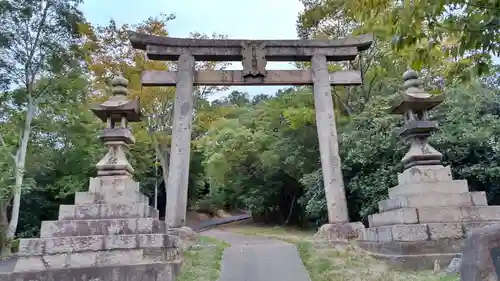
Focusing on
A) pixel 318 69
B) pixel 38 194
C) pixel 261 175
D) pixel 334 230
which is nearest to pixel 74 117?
pixel 38 194

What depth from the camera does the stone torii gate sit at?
28.1 ft

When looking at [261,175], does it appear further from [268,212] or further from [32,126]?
[32,126]

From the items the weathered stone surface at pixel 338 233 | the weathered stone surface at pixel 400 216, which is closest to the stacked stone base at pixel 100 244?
the weathered stone surface at pixel 338 233

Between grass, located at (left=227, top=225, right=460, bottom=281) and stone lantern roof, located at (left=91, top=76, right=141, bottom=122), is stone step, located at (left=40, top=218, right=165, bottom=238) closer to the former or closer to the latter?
stone lantern roof, located at (left=91, top=76, right=141, bottom=122)

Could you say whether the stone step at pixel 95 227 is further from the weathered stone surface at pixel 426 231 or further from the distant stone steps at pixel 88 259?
the weathered stone surface at pixel 426 231

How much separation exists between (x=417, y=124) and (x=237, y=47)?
15.8 feet

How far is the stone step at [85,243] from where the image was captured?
5531mm

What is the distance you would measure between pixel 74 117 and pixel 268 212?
13225 millimetres

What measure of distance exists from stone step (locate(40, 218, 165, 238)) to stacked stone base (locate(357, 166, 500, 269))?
3990 millimetres

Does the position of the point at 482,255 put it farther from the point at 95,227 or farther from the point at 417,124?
the point at 95,227

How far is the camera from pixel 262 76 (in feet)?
30.2

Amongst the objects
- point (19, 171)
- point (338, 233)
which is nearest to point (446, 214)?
point (338, 233)

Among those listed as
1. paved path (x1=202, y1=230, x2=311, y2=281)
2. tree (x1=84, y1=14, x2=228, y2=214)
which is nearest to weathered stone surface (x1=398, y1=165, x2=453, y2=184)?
paved path (x1=202, y1=230, x2=311, y2=281)

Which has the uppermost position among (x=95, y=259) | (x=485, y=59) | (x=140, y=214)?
(x=485, y=59)
